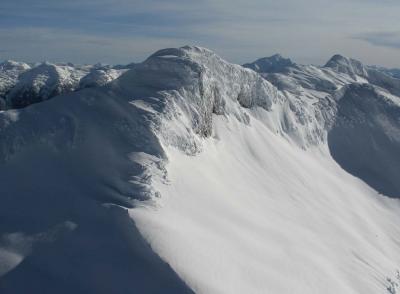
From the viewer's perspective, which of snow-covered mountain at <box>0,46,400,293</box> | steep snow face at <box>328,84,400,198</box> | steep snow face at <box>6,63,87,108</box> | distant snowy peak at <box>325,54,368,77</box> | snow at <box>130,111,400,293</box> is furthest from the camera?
steep snow face at <box>6,63,87,108</box>

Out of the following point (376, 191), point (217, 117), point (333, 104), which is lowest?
point (376, 191)

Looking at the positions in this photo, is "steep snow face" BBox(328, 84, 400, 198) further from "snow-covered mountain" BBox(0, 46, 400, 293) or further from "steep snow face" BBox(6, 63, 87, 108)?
"steep snow face" BBox(6, 63, 87, 108)

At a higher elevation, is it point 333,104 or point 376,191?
point 333,104

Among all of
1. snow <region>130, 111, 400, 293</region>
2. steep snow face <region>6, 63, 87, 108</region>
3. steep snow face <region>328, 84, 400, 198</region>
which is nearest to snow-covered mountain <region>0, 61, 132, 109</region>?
steep snow face <region>6, 63, 87, 108</region>

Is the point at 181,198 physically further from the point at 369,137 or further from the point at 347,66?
the point at 347,66

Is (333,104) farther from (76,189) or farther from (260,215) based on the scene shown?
(76,189)

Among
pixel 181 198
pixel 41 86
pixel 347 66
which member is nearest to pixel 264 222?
pixel 181 198

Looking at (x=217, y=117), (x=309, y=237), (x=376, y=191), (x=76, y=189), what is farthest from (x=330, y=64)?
(x=76, y=189)

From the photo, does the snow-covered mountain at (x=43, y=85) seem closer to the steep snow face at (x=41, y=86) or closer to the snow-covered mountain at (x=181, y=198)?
the steep snow face at (x=41, y=86)
